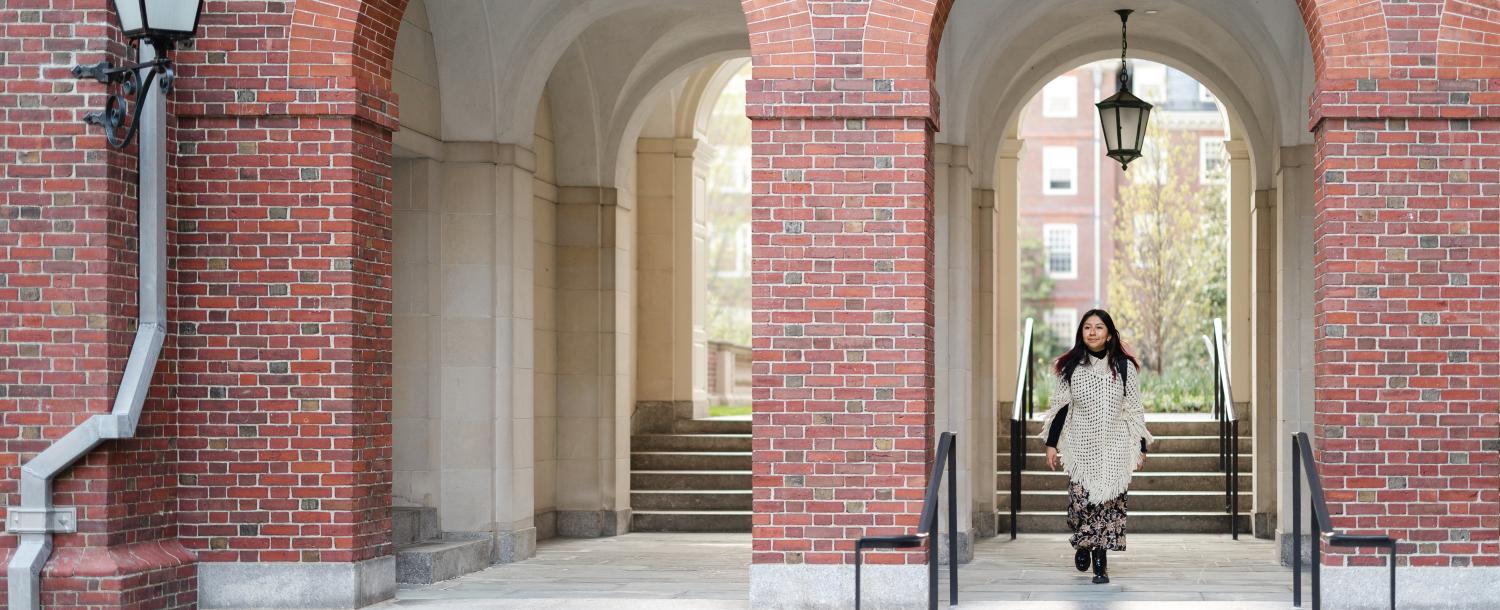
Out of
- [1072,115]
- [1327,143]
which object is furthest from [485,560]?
[1072,115]

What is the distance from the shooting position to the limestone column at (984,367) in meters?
14.0

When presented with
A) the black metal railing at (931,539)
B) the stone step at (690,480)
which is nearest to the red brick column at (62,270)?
the black metal railing at (931,539)

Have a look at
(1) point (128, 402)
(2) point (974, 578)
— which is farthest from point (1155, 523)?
(1) point (128, 402)

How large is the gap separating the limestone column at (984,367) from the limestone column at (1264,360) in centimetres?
208

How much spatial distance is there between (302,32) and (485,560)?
13.5 ft

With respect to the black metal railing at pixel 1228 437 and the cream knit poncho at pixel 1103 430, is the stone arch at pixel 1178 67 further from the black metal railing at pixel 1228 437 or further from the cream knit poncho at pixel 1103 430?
the cream knit poncho at pixel 1103 430

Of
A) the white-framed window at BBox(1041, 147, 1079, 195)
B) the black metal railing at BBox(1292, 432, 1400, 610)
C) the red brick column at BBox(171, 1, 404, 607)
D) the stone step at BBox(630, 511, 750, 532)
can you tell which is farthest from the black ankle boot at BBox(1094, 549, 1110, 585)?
the white-framed window at BBox(1041, 147, 1079, 195)

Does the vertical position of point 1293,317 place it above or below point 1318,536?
above

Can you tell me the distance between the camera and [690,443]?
642 inches

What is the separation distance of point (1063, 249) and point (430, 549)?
40.2 metres

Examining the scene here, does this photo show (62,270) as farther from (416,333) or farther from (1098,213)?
(1098,213)

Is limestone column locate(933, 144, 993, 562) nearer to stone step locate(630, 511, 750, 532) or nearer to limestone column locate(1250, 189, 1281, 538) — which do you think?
limestone column locate(1250, 189, 1281, 538)

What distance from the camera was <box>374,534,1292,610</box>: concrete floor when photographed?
930 cm

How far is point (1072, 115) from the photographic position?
48.7 m
